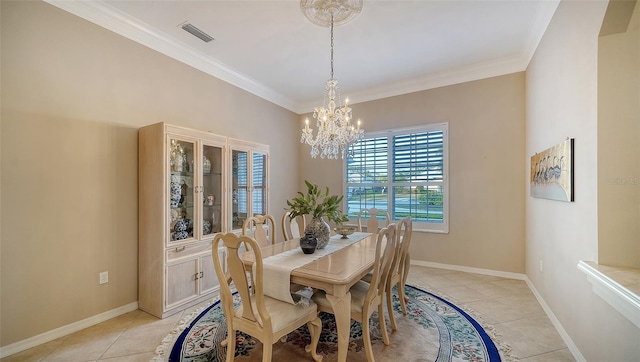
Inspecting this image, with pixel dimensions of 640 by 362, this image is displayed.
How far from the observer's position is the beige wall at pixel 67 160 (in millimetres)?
2070

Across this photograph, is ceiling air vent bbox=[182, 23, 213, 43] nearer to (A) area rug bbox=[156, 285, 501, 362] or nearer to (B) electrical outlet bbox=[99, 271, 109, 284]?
(B) electrical outlet bbox=[99, 271, 109, 284]

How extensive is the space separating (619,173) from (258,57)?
365 centimetres

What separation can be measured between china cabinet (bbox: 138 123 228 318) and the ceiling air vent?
1106 millimetres

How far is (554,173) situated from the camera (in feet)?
7.79

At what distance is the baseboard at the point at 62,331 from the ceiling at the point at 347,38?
282 cm

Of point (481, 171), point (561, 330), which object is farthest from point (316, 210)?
point (481, 171)

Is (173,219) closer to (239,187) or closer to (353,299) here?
(239,187)

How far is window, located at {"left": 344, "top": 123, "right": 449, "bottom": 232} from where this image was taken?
4188mm

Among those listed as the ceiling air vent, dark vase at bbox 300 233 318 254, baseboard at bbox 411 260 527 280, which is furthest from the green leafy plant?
baseboard at bbox 411 260 527 280

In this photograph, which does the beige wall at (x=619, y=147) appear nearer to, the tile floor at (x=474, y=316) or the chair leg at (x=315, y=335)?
the tile floor at (x=474, y=316)

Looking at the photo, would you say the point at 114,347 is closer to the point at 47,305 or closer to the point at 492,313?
the point at 47,305

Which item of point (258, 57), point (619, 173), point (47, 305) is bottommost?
point (47, 305)

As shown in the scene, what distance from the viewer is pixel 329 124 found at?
273cm

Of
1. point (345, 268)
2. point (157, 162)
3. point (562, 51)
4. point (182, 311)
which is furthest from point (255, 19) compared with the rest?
point (182, 311)
